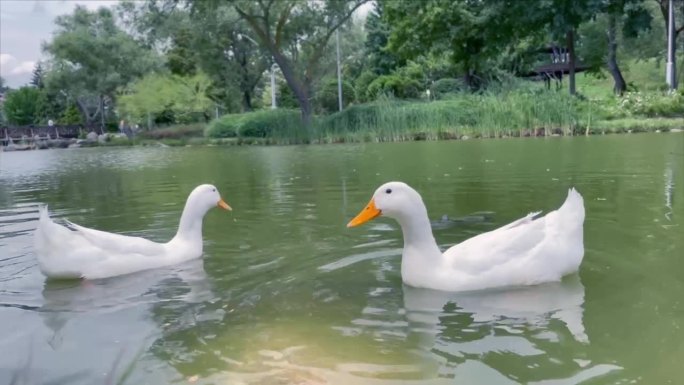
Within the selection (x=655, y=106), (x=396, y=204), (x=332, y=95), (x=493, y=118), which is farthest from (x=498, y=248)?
(x=332, y=95)

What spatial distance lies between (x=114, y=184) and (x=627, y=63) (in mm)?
48350

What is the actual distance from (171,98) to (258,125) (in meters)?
17.5

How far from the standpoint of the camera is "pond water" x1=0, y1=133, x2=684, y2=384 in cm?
330

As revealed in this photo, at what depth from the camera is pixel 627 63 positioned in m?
52.3

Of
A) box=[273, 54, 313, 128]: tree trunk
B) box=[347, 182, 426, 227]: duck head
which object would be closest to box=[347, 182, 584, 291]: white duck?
box=[347, 182, 426, 227]: duck head

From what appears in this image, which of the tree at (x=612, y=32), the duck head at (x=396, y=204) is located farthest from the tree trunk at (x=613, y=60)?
the duck head at (x=396, y=204)

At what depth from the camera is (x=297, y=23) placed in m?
36.2

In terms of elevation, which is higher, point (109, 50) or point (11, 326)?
point (109, 50)

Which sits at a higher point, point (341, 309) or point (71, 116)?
point (71, 116)

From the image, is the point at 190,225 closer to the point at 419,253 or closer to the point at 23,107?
the point at 419,253

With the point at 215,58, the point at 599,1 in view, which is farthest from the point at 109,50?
the point at 599,1

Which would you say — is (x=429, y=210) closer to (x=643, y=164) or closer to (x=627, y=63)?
(x=643, y=164)

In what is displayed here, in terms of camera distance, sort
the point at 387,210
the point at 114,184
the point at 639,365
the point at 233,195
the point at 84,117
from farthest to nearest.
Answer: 1. the point at 84,117
2. the point at 114,184
3. the point at 233,195
4. the point at 387,210
5. the point at 639,365

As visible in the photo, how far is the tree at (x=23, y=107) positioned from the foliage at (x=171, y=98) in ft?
97.4
